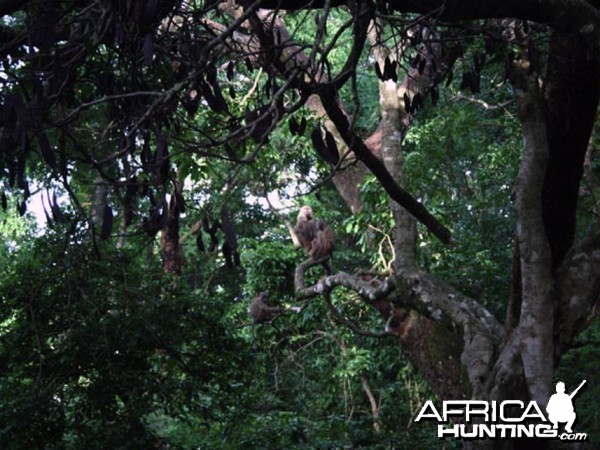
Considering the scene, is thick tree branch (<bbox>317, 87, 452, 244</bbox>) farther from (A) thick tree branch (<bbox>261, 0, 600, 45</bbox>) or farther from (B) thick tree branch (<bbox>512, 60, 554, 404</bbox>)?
(B) thick tree branch (<bbox>512, 60, 554, 404</bbox>)

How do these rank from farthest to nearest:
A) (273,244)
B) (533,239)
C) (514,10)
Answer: (273,244), (533,239), (514,10)

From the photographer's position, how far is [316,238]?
8445 mm

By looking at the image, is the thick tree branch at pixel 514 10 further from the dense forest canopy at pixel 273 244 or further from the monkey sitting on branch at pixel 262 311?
the monkey sitting on branch at pixel 262 311

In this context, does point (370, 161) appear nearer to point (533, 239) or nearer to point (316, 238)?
point (533, 239)

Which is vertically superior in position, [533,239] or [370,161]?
[370,161]

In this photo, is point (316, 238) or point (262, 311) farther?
point (316, 238)

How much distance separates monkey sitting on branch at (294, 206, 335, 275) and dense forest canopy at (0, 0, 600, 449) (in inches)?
1.3

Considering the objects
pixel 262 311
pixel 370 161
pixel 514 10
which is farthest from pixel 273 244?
pixel 514 10

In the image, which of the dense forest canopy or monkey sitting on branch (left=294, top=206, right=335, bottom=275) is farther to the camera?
monkey sitting on branch (left=294, top=206, right=335, bottom=275)

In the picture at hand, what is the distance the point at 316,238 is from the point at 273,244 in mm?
2468

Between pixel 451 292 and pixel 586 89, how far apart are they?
88.9 inches

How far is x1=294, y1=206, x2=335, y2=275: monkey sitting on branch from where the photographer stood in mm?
8188

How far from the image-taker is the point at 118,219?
14742 mm

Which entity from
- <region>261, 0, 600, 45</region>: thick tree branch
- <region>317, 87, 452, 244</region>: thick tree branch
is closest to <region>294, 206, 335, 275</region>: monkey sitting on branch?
<region>317, 87, 452, 244</region>: thick tree branch
